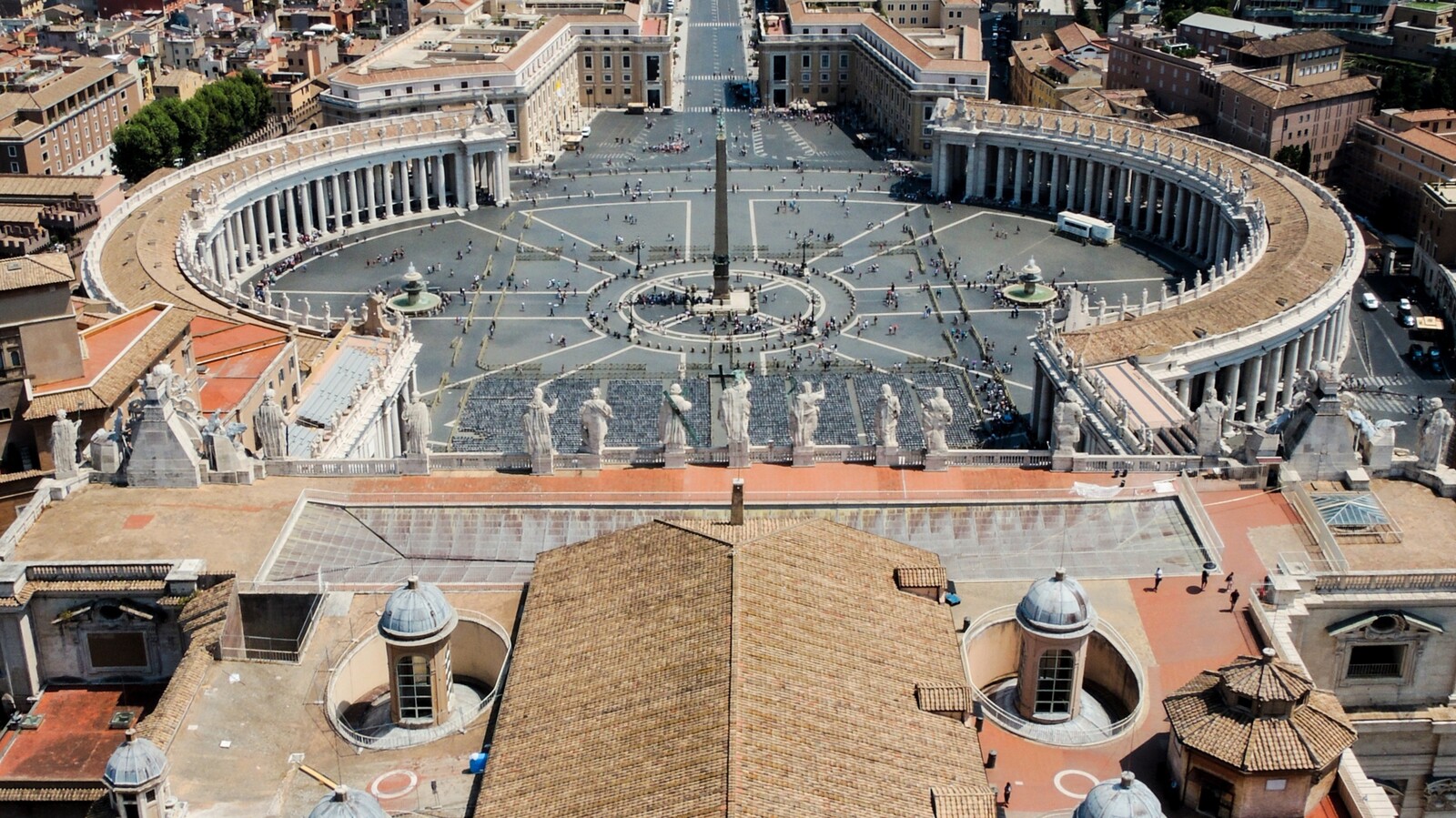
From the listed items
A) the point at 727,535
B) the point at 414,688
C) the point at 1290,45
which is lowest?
the point at 414,688

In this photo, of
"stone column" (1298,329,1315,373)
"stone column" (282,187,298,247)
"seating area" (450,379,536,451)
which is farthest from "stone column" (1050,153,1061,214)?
"stone column" (282,187,298,247)

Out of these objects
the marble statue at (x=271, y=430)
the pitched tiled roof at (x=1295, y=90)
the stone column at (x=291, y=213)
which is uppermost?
the pitched tiled roof at (x=1295, y=90)

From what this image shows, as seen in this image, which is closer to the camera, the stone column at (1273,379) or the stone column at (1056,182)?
the stone column at (1273,379)

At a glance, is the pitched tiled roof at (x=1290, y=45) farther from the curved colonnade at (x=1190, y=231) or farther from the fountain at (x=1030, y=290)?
the fountain at (x=1030, y=290)

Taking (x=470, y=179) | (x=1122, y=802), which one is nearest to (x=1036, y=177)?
(x=470, y=179)

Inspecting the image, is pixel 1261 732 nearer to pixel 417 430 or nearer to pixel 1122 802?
pixel 1122 802

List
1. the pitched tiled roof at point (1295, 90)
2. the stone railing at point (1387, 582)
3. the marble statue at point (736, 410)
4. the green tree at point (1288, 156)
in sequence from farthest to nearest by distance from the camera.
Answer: the pitched tiled roof at point (1295, 90) < the green tree at point (1288, 156) < the marble statue at point (736, 410) < the stone railing at point (1387, 582)

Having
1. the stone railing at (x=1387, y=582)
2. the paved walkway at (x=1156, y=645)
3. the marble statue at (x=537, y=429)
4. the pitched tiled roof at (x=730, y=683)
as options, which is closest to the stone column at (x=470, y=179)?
the marble statue at (x=537, y=429)
